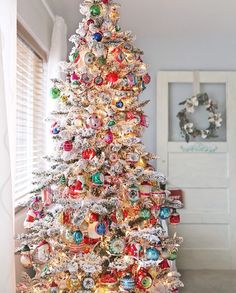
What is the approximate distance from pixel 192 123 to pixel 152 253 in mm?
2516

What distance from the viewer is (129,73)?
2229 mm

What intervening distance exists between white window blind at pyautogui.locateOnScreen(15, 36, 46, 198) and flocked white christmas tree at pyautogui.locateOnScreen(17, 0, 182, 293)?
779mm

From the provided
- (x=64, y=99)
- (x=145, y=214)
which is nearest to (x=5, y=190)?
(x=64, y=99)

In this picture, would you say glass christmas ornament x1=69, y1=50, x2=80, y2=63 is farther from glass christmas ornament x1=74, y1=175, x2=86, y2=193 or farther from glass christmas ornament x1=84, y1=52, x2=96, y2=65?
glass christmas ornament x1=74, y1=175, x2=86, y2=193

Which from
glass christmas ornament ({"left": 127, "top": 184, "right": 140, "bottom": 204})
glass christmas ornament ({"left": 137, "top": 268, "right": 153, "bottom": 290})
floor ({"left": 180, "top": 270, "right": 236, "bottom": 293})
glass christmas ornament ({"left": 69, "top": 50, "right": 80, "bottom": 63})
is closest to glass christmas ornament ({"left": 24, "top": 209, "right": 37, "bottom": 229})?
glass christmas ornament ({"left": 127, "top": 184, "right": 140, "bottom": 204})

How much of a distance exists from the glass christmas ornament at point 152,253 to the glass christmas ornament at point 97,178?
1.29 feet

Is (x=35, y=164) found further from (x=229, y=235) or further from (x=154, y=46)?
(x=229, y=235)

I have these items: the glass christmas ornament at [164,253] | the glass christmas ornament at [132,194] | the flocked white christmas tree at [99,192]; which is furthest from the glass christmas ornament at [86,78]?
the glass christmas ornament at [164,253]

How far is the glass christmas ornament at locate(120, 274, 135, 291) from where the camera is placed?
1944mm

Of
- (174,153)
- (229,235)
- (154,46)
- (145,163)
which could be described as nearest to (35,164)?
(145,163)

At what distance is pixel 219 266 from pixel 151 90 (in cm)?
194

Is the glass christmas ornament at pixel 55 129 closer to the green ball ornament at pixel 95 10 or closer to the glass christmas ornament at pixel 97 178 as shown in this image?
→ the glass christmas ornament at pixel 97 178

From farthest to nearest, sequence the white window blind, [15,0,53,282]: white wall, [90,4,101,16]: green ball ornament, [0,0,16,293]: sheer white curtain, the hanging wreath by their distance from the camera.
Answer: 1. the hanging wreath
2. the white window blind
3. [15,0,53,282]: white wall
4. [90,4,101,16]: green ball ornament
5. [0,0,16,293]: sheer white curtain

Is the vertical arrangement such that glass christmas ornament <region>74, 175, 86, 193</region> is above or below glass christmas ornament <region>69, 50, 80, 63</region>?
below
